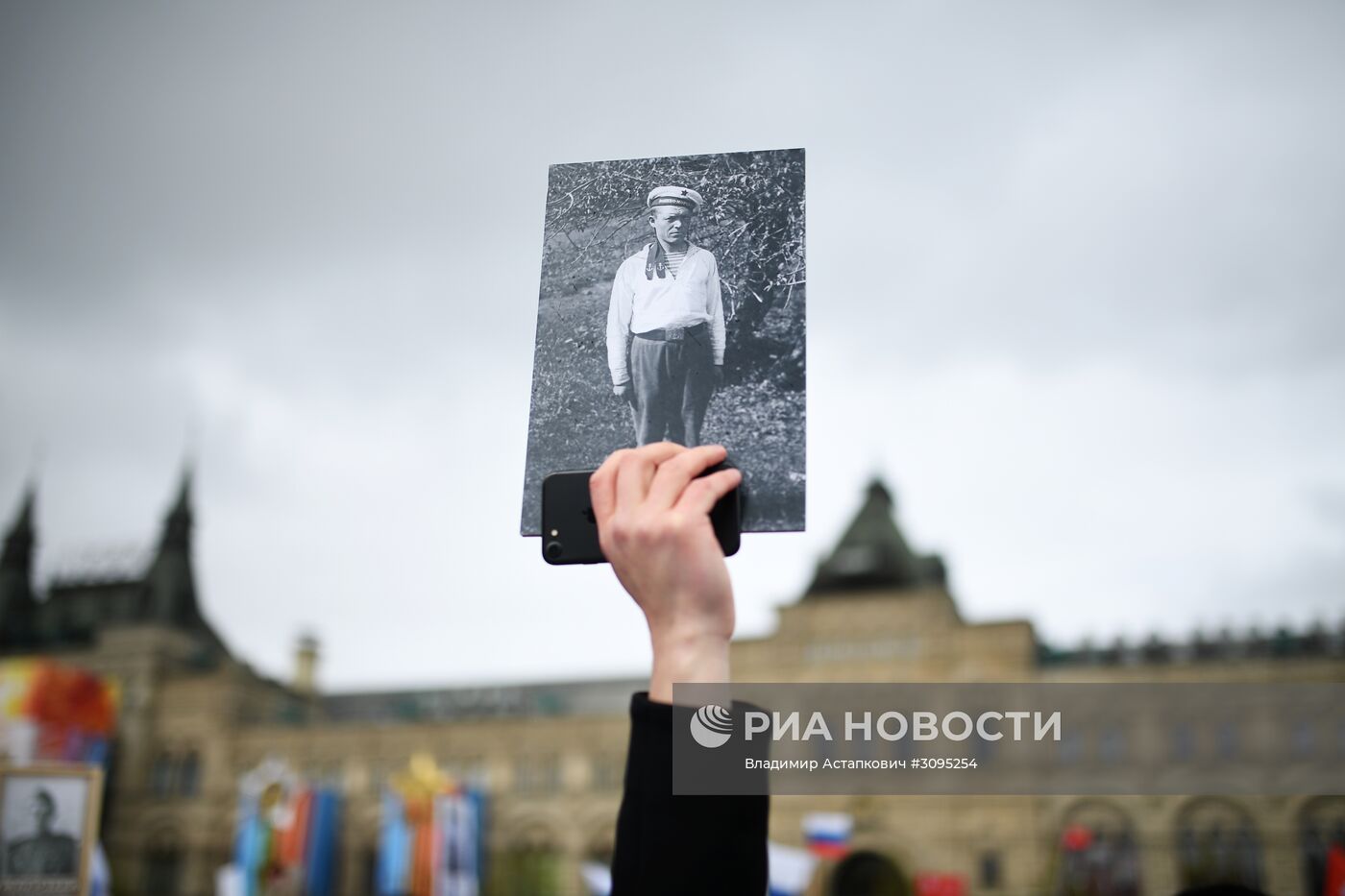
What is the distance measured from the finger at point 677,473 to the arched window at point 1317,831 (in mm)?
30840

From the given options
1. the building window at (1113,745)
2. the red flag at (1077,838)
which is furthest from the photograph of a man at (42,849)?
the building window at (1113,745)

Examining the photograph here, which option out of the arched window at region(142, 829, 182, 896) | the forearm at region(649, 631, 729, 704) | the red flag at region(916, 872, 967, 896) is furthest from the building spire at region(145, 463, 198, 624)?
the forearm at region(649, 631, 729, 704)

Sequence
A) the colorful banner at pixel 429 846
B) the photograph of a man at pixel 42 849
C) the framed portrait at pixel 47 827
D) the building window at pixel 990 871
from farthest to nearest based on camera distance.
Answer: the colorful banner at pixel 429 846
the building window at pixel 990 871
the photograph of a man at pixel 42 849
the framed portrait at pixel 47 827

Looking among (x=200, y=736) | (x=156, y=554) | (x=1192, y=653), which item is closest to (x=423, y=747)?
(x=200, y=736)

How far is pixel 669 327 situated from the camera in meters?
1.91

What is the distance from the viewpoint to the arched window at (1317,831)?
91.6ft

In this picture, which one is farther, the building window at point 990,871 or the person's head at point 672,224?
the building window at point 990,871

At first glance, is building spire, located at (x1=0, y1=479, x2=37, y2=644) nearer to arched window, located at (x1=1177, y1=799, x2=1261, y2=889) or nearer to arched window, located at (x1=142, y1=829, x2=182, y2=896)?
arched window, located at (x1=142, y1=829, x2=182, y2=896)

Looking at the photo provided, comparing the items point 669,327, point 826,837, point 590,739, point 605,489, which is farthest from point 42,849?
point 590,739

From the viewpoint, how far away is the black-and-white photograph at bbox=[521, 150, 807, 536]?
180cm

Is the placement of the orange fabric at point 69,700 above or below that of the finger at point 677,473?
above

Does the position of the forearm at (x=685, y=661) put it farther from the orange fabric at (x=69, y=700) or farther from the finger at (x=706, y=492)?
the orange fabric at (x=69, y=700)

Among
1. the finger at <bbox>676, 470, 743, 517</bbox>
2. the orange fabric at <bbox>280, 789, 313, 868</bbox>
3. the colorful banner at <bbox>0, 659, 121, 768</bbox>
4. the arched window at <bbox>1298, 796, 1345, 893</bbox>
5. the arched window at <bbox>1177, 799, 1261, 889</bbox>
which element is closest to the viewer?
the finger at <bbox>676, 470, 743, 517</bbox>

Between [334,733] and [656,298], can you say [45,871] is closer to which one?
[656,298]
